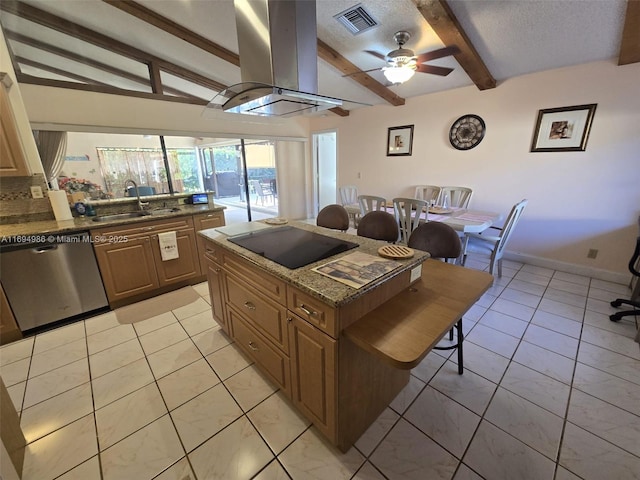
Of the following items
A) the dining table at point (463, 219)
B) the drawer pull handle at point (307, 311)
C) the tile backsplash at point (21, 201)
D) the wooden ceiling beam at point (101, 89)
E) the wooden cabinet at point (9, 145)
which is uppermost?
the wooden ceiling beam at point (101, 89)

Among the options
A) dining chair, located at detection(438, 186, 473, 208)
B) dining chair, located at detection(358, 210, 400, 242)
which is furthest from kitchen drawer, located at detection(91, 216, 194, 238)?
dining chair, located at detection(438, 186, 473, 208)

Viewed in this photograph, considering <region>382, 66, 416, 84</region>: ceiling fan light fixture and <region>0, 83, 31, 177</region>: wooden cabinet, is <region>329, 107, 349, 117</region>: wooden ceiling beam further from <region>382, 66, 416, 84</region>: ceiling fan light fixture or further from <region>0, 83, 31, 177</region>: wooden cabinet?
<region>0, 83, 31, 177</region>: wooden cabinet

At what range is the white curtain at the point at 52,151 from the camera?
123 inches

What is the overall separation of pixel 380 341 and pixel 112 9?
4.14 meters

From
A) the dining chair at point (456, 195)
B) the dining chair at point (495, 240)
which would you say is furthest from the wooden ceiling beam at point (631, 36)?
the dining chair at point (456, 195)

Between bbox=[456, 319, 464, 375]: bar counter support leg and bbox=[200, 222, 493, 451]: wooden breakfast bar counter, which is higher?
bbox=[200, 222, 493, 451]: wooden breakfast bar counter

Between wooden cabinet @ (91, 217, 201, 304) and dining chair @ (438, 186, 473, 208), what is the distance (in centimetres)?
348

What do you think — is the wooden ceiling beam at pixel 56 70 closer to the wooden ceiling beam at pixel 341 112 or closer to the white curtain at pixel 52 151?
the white curtain at pixel 52 151

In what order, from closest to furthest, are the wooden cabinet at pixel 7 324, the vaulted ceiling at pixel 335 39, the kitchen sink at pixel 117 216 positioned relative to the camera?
the wooden cabinet at pixel 7 324 < the vaulted ceiling at pixel 335 39 < the kitchen sink at pixel 117 216

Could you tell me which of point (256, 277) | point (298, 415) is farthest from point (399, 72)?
point (298, 415)

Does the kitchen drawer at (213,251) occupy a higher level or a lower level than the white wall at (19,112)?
lower

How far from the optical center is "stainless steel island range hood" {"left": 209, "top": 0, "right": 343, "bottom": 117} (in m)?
1.72

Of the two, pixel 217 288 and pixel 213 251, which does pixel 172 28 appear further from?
pixel 217 288

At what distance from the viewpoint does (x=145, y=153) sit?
4.49m
